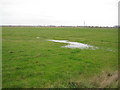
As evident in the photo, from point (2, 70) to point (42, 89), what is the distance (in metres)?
4.79

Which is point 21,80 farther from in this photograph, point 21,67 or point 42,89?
point 21,67

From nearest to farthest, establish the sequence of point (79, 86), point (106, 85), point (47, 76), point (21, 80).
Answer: point (106, 85) < point (79, 86) < point (21, 80) < point (47, 76)

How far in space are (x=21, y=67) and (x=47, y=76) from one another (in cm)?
307

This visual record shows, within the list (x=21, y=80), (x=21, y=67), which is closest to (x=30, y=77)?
(x=21, y=80)

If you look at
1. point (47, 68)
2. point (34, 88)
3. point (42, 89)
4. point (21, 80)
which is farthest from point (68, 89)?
point (47, 68)

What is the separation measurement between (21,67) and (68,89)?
560 centimetres

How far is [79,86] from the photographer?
7.79m

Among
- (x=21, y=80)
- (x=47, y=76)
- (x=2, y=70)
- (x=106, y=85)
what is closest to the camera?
(x=106, y=85)

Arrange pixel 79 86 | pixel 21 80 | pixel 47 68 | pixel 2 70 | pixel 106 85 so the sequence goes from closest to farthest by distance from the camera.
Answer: pixel 106 85 → pixel 79 86 → pixel 21 80 → pixel 2 70 → pixel 47 68

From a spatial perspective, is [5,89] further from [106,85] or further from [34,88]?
[106,85]

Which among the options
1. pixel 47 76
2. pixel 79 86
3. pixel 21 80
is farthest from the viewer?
pixel 47 76

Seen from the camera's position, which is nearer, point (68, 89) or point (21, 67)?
point (68, 89)

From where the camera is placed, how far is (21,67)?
11727mm

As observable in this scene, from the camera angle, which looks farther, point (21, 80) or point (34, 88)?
point (21, 80)
